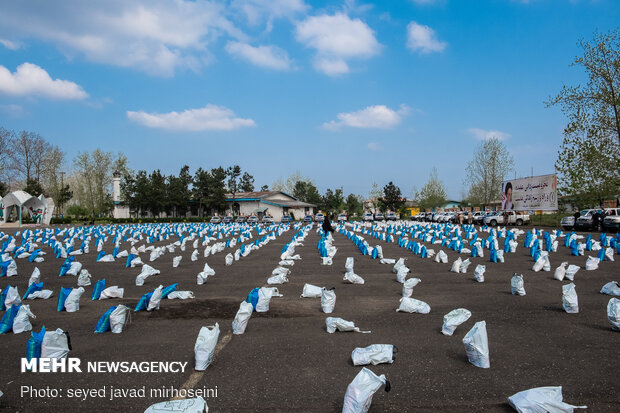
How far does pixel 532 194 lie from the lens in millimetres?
38125

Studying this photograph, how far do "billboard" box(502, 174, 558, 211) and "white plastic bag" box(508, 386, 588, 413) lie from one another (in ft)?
122

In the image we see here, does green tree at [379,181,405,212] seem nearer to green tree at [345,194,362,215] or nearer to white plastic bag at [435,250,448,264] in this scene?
green tree at [345,194,362,215]

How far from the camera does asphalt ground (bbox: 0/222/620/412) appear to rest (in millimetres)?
3596

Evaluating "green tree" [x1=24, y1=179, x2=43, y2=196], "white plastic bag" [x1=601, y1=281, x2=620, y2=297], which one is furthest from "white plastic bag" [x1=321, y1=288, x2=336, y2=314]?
"green tree" [x1=24, y1=179, x2=43, y2=196]

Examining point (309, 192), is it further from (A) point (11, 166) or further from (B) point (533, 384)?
(B) point (533, 384)

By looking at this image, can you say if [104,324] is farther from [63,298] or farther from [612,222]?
[612,222]

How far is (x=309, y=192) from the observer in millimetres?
91375

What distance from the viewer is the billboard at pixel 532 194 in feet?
117

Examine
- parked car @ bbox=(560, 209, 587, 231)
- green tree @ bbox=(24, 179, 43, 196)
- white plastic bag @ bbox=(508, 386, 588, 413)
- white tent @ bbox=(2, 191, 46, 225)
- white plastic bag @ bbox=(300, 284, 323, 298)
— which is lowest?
white plastic bag @ bbox=(300, 284, 323, 298)

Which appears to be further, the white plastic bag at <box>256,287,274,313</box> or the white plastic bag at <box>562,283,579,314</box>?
the white plastic bag at <box>256,287,274,313</box>

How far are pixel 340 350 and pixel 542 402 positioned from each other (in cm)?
219

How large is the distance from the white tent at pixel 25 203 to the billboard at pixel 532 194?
52239 millimetres

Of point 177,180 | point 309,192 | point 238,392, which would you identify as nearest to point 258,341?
point 238,392

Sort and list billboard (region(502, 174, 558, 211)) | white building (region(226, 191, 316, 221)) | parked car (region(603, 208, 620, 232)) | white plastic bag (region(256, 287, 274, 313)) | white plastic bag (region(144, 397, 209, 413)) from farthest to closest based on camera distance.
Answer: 1. white building (region(226, 191, 316, 221))
2. billboard (region(502, 174, 558, 211))
3. parked car (region(603, 208, 620, 232))
4. white plastic bag (region(256, 287, 274, 313))
5. white plastic bag (region(144, 397, 209, 413))
